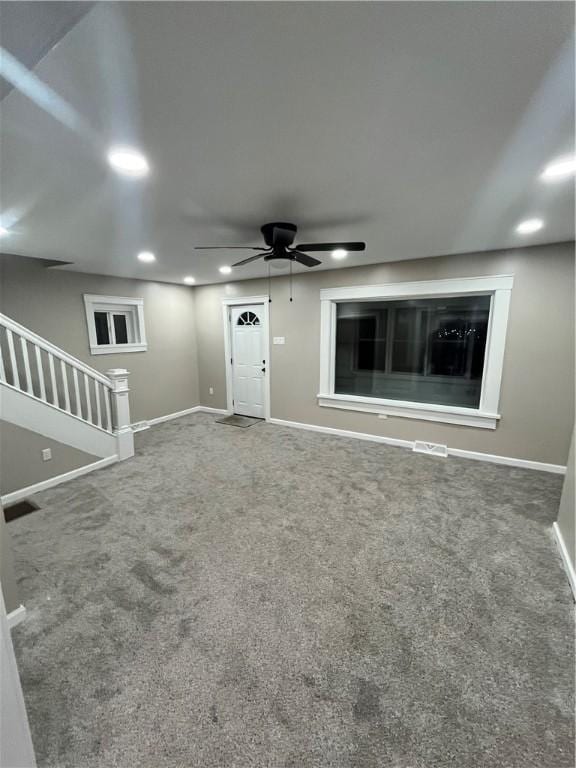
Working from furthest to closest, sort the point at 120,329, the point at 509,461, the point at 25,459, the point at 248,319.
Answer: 1. the point at 248,319
2. the point at 120,329
3. the point at 509,461
4. the point at 25,459

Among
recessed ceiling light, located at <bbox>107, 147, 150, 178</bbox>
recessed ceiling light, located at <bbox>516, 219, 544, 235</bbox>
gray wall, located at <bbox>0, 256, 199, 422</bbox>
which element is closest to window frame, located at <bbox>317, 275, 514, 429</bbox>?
recessed ceiling light, located at <bbox>516, 219, 544, 235</bbox>

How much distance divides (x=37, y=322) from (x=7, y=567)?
3.09 meters

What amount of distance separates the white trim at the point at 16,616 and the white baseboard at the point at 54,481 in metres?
1.62

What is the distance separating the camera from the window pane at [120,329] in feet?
15.7

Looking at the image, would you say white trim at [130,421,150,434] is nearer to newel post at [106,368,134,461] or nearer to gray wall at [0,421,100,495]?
newel post at [106,368,134,461]

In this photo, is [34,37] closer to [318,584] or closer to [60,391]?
[318,584]

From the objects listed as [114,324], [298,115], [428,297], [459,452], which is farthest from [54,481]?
[428,297]

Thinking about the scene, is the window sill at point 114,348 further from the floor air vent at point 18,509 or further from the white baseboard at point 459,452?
the white baseboard at point 459,452

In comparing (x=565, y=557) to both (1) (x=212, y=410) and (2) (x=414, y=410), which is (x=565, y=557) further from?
(1) (x=212, y=410)

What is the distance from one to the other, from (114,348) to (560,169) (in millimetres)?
5031

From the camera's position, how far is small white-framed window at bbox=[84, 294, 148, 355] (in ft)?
14.2

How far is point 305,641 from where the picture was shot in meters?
1.59

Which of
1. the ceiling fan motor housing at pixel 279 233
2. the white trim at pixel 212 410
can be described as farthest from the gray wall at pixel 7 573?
the white trim at pixel 212 410

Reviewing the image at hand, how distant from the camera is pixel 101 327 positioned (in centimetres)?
457
